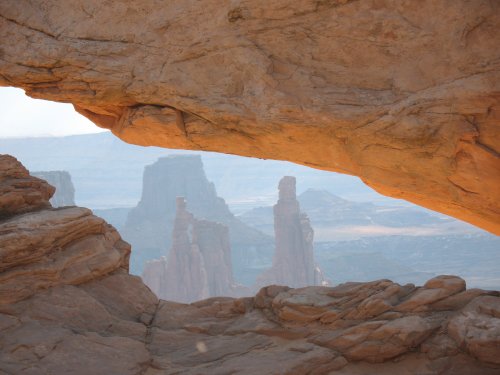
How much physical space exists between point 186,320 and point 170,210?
12825 centimetres

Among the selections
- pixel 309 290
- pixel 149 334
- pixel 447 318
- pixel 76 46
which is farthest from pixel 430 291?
pixel 76 46

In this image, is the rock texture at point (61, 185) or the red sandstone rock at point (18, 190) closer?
the red sandstone rock at point (18, 190)

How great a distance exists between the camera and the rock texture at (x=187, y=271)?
83.3m

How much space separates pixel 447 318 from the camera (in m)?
10.7

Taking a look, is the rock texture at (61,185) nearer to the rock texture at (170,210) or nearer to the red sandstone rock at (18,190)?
the rock texture at (170,210)

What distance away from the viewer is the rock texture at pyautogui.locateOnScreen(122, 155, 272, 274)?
13038cm

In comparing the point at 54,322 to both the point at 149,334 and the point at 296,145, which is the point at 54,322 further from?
the point at 296,145

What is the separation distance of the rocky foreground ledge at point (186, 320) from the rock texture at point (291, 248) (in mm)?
73133

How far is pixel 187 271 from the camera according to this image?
278 feet

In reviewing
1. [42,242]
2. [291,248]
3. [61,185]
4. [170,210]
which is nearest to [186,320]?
[42,242]

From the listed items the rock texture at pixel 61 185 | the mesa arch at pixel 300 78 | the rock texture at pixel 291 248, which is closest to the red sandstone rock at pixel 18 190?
the mesa arch at pixel 300 78

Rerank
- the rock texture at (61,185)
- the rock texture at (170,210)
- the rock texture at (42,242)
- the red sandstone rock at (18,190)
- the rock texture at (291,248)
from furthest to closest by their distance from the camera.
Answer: the rock texture at (170,210)
the rock texture at (61,185)
the rock texture at (291,248)
the red sandstone rock at (18,190)
the rock texture at (42,242)

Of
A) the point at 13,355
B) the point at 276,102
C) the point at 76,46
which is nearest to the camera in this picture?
the point at 13,355

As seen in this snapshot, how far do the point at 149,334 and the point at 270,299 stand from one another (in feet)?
7.98
